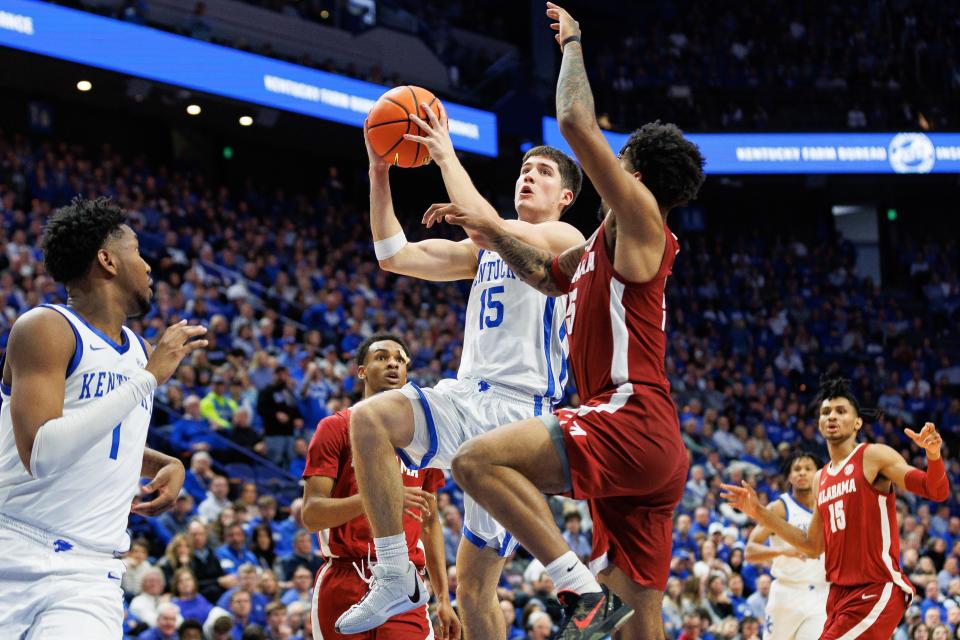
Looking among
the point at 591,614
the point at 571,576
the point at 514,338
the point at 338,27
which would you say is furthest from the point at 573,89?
the point at 338,27

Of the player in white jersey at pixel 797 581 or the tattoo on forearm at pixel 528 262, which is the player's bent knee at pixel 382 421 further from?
the player in white jersey at pixel 797 581

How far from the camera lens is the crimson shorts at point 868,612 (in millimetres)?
6727

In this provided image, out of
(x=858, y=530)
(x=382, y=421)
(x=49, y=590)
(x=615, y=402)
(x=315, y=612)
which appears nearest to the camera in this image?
(x=49, y=590)

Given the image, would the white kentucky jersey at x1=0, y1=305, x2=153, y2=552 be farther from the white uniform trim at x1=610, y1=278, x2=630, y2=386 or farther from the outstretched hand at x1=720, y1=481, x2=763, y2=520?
the outstretched hand at x1=720, y1=481, x2=763, y2=520

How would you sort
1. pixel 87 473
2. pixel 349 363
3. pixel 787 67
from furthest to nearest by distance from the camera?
pixel 787 67 → pixel 349 363 → pixel 87 473

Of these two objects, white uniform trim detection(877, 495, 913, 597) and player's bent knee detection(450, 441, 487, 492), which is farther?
white uniform trim detection(877, 495, 913, 597)

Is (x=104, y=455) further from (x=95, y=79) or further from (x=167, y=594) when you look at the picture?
(x=95, y=79)

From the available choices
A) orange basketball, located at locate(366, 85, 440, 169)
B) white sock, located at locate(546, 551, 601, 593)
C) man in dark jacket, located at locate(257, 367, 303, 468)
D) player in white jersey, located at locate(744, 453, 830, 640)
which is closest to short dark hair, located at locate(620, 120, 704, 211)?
orange basketball, located at locate(366, 85, 440, 169)

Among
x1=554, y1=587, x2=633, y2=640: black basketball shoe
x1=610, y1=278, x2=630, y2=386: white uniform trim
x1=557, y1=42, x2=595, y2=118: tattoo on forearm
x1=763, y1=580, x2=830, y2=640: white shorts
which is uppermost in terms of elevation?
x1=557, y1=42, x2=595, y2=118: tattoo on forearm

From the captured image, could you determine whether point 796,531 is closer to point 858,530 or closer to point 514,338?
point 858,530

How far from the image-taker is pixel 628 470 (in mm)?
4129

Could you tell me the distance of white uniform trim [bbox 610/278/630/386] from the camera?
4.25m

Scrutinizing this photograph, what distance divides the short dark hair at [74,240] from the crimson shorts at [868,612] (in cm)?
483

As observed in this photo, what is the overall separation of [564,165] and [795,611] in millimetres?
4597
